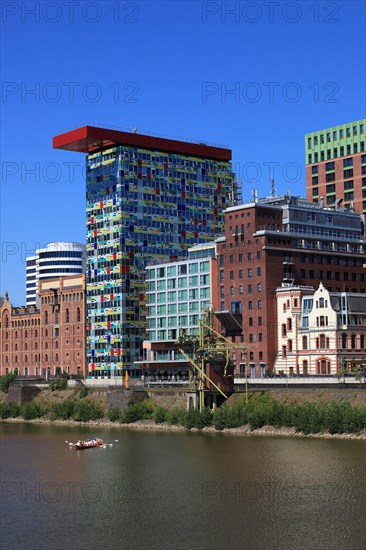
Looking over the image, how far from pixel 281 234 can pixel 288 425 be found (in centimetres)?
5261

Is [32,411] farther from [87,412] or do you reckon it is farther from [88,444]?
[88,444]

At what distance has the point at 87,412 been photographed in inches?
6727

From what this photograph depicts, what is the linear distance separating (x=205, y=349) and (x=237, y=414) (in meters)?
18.4

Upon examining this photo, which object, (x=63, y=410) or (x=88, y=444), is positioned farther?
(x=63, y=410)

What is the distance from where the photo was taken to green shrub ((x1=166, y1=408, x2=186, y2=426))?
14750cm

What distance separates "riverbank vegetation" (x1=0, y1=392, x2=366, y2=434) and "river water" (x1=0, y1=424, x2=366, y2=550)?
4.75 m

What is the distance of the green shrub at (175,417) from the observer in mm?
147500

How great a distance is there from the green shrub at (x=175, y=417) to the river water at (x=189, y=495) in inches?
737

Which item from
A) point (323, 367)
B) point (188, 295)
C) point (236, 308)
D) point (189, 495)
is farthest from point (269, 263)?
point (189, 495)

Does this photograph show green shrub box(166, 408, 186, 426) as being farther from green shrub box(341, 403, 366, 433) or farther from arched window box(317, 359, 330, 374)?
green shrub box(341, 403, 366, 433)

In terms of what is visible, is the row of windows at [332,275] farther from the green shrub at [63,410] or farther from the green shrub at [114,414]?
the green shrub at [63,410]

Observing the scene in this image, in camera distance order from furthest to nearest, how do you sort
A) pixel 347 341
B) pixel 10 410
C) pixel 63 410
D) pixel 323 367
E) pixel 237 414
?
pixel 10 410
pixel 63 410
pixel 347 341
pixel 323 367
pixel 237 414

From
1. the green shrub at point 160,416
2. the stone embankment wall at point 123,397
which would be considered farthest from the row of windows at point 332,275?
the green shrub at point 160,416

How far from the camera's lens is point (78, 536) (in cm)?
7238
